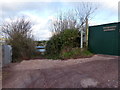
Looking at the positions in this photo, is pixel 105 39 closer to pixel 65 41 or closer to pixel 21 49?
pixel 65 41

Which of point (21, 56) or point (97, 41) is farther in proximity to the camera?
point (21, 56)

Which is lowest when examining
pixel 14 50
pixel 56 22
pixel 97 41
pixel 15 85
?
pixel 15 85

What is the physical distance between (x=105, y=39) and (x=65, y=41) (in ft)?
10.2

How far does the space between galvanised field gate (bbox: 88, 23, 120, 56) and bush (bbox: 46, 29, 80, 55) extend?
1.14 meters

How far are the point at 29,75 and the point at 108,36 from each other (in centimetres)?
639

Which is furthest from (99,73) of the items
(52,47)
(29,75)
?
(52,47)

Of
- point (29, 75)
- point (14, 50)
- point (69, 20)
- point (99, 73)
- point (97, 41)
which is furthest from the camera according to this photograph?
point (69, 20)

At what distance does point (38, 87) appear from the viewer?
4691 mm

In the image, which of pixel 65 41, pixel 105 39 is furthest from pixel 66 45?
pixel 105 39

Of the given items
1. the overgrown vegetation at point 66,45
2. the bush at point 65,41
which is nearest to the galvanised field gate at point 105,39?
the overgrown vegetation at point 66,45

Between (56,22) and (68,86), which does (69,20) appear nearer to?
(56,22)

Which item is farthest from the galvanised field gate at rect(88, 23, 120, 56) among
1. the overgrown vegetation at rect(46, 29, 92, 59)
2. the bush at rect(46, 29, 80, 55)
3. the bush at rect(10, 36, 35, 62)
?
the bush at rect(10, 36, 35, 62)

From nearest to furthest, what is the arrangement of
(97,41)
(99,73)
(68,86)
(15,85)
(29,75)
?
(68,86) < (15,85) < (99,73) < (29,75) < (97,41)

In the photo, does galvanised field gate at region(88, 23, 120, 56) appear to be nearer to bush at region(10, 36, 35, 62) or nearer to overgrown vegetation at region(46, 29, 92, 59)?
overgrown vegetation at region(46, 29, 92, 59)
